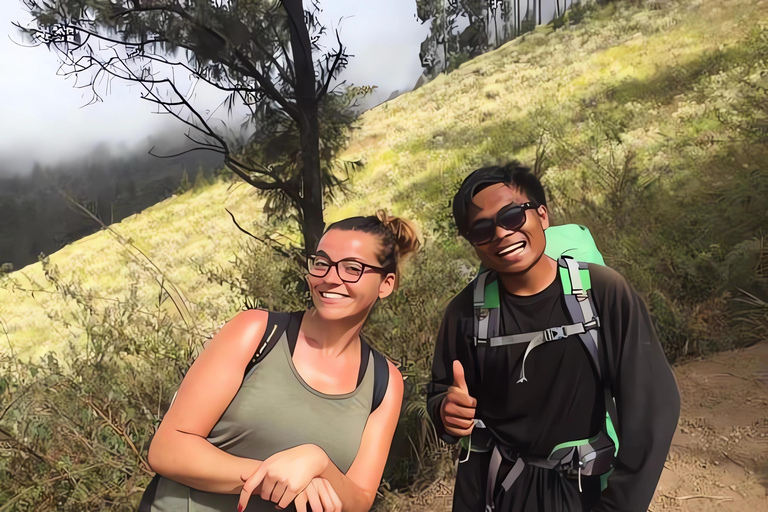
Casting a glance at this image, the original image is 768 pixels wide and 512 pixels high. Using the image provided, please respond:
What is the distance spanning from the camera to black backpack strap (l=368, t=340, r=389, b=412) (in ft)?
5.07

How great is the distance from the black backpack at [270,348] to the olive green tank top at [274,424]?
0.6 inches

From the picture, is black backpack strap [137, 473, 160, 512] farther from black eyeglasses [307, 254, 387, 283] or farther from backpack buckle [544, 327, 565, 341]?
backpack buckle [544, 327, 565, 341]

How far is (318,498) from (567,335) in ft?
2.65

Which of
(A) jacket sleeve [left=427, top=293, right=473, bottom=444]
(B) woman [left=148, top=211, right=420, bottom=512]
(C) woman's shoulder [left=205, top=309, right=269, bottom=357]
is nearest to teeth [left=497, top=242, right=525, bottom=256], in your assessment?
(A) jacket sleeve [left=427, top=293, right=473, bottom=444]

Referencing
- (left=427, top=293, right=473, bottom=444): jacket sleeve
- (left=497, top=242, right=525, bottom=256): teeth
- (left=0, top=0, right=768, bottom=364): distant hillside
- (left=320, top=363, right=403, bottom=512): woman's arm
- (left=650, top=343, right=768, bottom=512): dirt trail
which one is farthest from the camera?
(left=0, top=0, right=768, bottom=364): distant hillside

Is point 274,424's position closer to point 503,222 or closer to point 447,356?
point 447,356

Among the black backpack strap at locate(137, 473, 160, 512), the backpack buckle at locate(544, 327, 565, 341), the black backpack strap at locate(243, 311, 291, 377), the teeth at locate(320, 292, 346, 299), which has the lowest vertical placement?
the black backpack strap at locate(137, 473, 160, 512)

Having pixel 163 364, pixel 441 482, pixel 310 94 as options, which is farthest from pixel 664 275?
pixel 163 364

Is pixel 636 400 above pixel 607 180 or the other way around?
the other way around

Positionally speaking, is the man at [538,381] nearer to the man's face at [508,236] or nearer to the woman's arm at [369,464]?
the man's face at [508,236]

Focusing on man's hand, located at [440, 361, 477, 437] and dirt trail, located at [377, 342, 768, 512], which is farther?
dirt trail, located at [377, 342, 768, 512]

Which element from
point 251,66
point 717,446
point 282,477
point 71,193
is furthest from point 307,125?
point 717,446

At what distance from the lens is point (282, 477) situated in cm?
127

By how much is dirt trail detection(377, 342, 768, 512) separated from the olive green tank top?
81.8 inches
